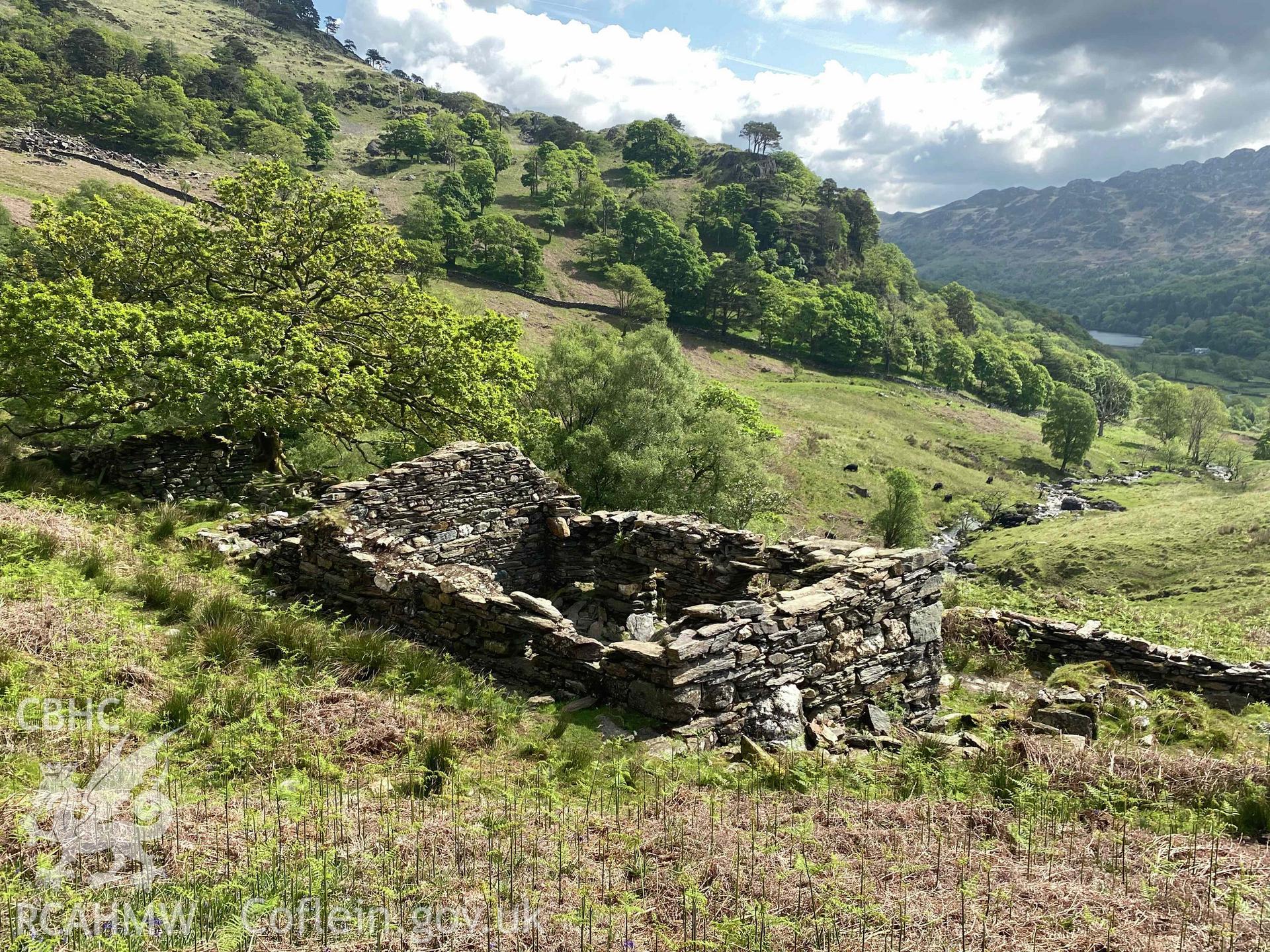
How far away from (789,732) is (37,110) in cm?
14729

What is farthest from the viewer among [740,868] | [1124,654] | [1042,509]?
[1042,509]

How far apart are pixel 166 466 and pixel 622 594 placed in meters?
11.3

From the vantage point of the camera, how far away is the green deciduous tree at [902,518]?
5266 cm

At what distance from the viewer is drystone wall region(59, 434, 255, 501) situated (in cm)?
1551

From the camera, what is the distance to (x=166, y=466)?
16.0m

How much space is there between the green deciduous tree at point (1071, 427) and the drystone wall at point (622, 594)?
87338mm

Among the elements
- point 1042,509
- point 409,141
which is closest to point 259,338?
point 1042,509

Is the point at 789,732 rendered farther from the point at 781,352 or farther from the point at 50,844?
the point at 781,352

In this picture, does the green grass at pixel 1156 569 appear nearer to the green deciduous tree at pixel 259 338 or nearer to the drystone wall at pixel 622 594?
the drystone wall at pixel 622 594

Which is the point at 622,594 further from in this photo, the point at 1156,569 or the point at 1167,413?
the point at 1167,413

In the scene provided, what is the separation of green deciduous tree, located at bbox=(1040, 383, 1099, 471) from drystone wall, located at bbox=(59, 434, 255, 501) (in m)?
91.3

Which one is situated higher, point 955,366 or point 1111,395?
point 955,366

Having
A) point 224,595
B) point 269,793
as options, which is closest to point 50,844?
point 269,793

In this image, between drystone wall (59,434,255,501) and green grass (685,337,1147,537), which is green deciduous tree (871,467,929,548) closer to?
green grass (685,337,1147,537)
